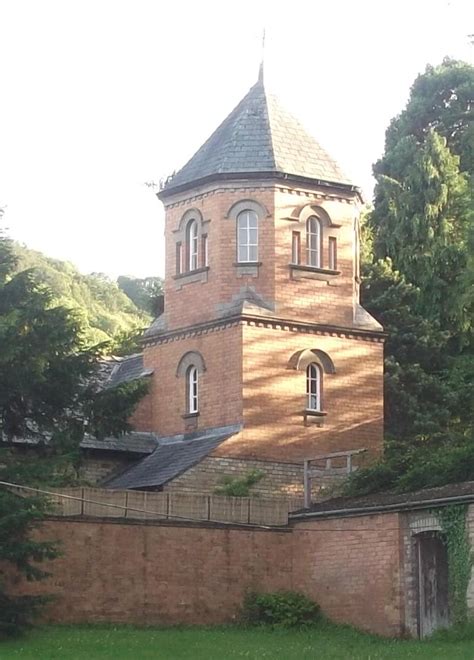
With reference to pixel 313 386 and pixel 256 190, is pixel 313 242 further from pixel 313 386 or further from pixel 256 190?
pixel 313 386

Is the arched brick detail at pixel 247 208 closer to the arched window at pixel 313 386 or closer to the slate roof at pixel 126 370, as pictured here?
the arched window at pixel 313 386

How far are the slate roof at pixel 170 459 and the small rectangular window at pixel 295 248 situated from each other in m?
4.91

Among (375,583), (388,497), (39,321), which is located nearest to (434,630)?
(375,583)

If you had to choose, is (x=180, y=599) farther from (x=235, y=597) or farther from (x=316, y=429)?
(x=316, y=429)

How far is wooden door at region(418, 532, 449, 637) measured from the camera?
31.9m

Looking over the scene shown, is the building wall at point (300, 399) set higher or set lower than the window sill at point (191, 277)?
lower

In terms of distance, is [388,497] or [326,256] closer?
[388,497]

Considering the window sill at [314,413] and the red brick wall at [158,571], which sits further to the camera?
the window sill at [314,413]

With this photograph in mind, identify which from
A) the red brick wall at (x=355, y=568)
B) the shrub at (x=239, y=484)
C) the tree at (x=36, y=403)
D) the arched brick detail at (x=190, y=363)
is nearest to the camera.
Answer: the tree at (x=36, y=403)

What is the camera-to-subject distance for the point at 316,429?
4275cm

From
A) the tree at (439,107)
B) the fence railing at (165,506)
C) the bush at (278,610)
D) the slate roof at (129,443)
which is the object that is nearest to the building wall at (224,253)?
the slate roof at (129,443)

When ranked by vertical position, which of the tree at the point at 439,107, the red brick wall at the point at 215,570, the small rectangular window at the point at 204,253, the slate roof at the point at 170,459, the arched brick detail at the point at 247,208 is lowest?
the red brick wall at the point at 215,570

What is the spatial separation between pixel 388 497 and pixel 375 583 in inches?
105

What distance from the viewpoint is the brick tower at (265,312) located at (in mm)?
42188
